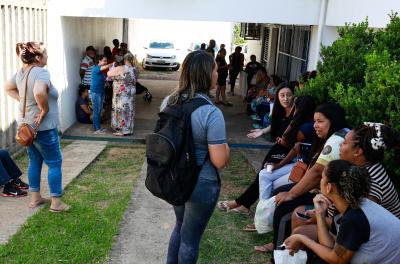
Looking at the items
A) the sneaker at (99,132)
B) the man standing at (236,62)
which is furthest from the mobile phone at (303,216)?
the man standing at (236,62)

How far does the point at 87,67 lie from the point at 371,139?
7878 mm

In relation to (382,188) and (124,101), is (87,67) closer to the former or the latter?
(124,101)

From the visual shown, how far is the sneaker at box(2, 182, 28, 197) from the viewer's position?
5.38 metres

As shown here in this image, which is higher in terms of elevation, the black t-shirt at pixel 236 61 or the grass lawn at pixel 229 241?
the black t-shirt at pixel 236 61

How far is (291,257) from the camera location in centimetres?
333

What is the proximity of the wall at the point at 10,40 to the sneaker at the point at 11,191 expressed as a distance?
1.71 metres

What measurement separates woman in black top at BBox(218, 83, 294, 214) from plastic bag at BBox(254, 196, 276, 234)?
658 millimetres

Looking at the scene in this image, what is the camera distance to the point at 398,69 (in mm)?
3596

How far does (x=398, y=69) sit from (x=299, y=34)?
763cm

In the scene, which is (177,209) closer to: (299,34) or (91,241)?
(91,241)

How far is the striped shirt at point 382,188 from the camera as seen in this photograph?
10.8 feet

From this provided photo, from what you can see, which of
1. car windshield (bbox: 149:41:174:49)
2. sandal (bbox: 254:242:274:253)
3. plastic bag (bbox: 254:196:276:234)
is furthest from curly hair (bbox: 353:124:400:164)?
car windshield (bbox: 149:41:174:49)

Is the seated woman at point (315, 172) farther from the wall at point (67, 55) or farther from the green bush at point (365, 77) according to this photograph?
the wall at point (67, 55)

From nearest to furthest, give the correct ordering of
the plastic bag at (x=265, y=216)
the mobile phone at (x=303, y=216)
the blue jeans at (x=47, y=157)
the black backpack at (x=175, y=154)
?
1. the black backpack at (x=175, y=154)
2. the mobile phone at (x=303, y=216)
3. the plastic bag at (x=265, y=216)
4. the blue jeans at (x=47, y=157)
